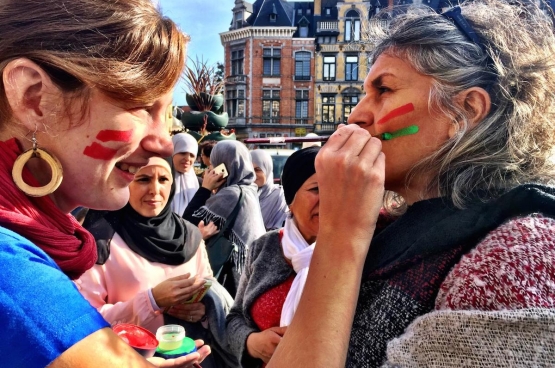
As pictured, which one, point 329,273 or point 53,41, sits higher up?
point 53,41

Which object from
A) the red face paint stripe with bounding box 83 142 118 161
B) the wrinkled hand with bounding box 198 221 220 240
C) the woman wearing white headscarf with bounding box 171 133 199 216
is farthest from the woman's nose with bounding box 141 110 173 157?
the woman wearing white headscarf with bounding box 171 133 199 216

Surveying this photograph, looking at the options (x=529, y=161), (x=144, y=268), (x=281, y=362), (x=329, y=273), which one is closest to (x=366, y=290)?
(x=329, y=273)

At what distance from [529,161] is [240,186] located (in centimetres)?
303

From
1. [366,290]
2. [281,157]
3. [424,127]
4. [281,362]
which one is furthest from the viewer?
[281,157]

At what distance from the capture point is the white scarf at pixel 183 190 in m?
4.64

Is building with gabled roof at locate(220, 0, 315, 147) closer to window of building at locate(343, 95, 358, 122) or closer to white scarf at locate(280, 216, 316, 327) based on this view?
window of building at locate(343, 95, 358, 122)

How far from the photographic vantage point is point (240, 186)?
404 cm

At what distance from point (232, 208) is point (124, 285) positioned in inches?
56.5

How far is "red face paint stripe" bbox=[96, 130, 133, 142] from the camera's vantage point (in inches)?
42.9

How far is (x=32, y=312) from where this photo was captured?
83cm

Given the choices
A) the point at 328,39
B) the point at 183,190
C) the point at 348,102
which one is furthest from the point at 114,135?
the point at 328,39

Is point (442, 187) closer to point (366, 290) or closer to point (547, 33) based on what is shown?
point (366, 290)

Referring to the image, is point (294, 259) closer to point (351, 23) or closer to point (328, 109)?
point (328, 109)

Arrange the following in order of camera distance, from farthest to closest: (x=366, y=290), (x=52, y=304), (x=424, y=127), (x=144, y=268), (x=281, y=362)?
(x=144, y=268)
(x=424, y=127)
(x=366, y=290)
(x=281, y=362)
(x=52, y=304)
